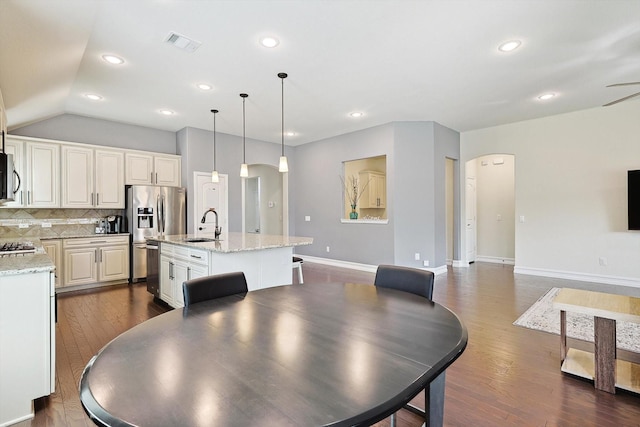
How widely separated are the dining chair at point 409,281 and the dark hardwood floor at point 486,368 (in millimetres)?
509

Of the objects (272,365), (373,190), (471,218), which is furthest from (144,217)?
(471,218)

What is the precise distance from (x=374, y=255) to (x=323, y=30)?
4238 millimetres

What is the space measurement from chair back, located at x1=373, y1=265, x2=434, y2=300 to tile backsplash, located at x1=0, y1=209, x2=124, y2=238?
17.1 feet

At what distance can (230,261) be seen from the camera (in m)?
3.09

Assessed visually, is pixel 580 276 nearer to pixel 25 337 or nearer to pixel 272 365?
pixel 272 365

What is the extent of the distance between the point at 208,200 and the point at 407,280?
Answer: 16.8ft

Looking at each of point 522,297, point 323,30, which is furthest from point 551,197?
point 323,30

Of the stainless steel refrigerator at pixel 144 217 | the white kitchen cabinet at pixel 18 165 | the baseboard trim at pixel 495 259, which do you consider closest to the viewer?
the white kitchen cabinet at pixel 18 165

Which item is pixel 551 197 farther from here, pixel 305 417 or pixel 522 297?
pixel 305 417

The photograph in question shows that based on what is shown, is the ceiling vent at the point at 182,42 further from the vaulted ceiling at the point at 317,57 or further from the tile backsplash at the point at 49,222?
the tile backsplash at the point at 49,222

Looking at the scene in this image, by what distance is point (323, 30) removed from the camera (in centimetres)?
279

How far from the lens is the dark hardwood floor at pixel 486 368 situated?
73.5 inches

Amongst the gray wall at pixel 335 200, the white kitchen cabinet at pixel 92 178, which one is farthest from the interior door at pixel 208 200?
the gray wall at pixel 335 200

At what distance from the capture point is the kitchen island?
3064 mm
